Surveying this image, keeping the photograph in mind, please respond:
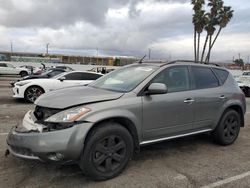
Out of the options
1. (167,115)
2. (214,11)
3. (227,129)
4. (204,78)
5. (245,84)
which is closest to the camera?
(167,115)

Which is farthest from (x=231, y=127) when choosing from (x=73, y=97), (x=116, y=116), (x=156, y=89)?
(x=73, y=97)

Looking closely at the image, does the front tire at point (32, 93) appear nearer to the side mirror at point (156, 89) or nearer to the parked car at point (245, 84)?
the side mirror at point (156, 89)

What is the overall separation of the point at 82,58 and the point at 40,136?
55.9m

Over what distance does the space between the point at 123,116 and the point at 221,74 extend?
287cm

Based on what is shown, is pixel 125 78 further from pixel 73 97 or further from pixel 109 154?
pixel 109 154

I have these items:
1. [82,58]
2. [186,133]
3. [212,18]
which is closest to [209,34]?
[212,18]

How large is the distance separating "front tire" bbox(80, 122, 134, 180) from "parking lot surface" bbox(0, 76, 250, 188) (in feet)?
0.48

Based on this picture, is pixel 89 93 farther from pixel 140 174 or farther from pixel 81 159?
pixel 140 174

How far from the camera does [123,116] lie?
4305 millimetres

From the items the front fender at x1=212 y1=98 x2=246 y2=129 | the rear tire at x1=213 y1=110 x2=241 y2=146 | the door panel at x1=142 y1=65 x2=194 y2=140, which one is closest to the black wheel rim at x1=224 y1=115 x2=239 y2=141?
the rear tire at x1=213 y1=110 x2=241 y2=146

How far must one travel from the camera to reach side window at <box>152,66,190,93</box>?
197 inches

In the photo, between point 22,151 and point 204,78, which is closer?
point 22,151

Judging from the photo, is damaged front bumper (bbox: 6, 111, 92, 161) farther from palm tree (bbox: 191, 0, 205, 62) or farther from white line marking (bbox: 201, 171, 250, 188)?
palm tree (bbox: 191, 0, 205, 62)

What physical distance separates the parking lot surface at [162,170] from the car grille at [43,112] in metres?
0.76
